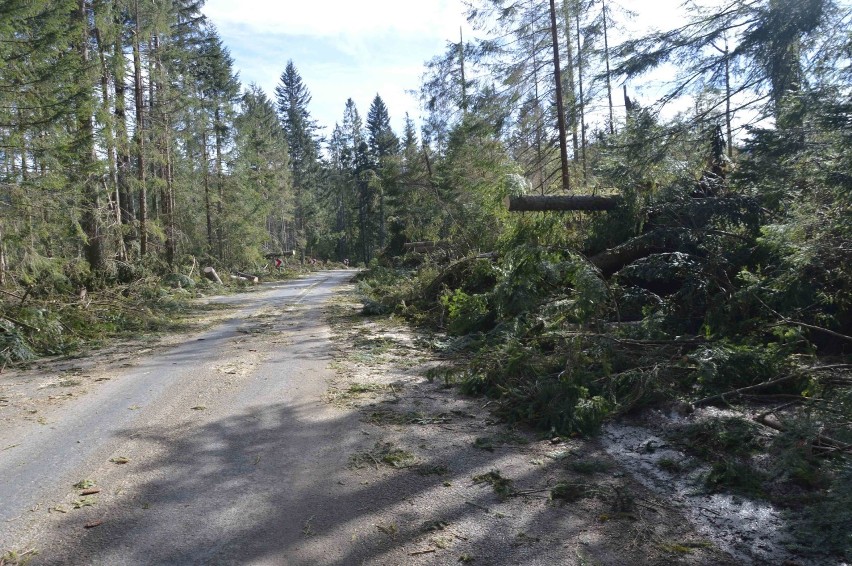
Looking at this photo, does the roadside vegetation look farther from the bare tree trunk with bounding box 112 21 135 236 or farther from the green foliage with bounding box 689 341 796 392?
the green foliage with bounding box 689 341 796 392

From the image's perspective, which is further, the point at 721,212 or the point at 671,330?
the point at 721,212

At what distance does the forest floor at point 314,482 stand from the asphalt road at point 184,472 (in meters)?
0.02

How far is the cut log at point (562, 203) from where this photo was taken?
10398 mm

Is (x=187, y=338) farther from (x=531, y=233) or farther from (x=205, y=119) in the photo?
(x=205, y=119)

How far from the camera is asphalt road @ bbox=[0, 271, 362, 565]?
3.37 m

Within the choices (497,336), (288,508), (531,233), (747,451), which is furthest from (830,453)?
(531,233)

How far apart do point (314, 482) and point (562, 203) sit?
25.9 ft

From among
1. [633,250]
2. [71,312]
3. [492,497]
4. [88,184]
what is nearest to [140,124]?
[88,184]

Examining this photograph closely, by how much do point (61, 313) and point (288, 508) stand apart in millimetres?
9219

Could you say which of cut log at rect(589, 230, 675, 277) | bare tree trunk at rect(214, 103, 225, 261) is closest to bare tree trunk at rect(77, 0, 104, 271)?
cut log at rect(589, 230, 675, 277)

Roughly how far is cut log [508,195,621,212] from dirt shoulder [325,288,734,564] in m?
5.31

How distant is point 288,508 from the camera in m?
3.84

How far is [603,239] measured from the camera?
10508 mm

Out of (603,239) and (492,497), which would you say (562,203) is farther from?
(492,497)
